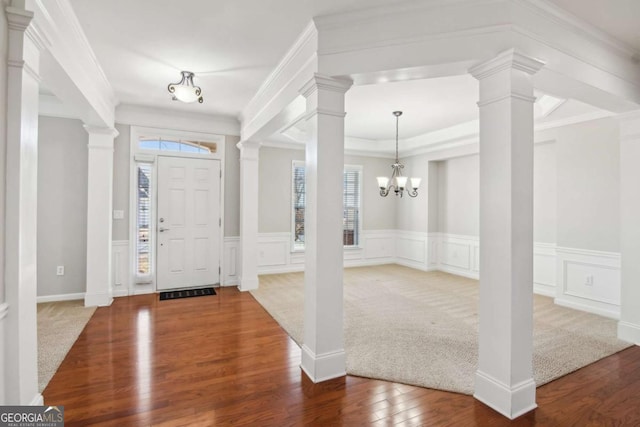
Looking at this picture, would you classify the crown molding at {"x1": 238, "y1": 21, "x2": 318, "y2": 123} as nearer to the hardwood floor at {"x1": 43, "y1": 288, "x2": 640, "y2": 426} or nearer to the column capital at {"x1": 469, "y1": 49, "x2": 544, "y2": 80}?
the column capital at {"x1": 469, "y1": 49, "x2": 544, "y2": 80}

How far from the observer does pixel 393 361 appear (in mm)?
2834

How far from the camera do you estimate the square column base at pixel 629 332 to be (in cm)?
A: 327

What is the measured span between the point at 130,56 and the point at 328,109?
2.19 metres

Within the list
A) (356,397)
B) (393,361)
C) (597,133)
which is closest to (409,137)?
(597,133)

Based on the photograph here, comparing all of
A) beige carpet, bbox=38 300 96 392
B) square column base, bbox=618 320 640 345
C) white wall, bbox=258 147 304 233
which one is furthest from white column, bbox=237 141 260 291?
square column base, bbox=618 320 640 345

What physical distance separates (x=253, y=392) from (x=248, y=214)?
10.5ft

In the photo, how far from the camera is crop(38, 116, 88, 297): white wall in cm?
440

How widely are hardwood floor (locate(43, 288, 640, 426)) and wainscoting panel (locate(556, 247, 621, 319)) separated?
102 cm

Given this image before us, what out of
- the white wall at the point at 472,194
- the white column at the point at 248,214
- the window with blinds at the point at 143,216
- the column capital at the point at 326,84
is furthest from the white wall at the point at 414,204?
the window with blinds at the point at 143,216

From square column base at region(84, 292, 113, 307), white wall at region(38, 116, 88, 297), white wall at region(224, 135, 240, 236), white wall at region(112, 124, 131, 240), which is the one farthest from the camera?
white wall at region(224, 135, 240, 236)

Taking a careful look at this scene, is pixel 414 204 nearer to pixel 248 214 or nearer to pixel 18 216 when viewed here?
pixel 248 214

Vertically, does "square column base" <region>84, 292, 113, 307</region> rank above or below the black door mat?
above

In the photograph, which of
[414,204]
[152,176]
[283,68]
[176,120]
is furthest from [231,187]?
[414,204]

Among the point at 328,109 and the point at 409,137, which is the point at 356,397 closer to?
the point at 328,109
